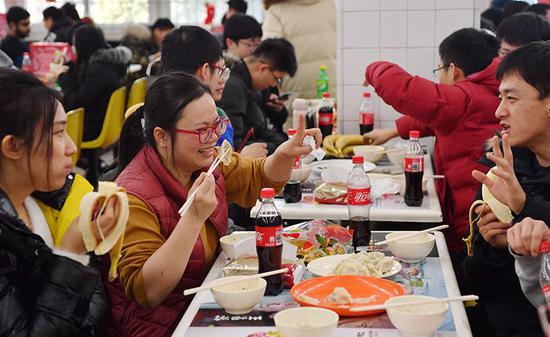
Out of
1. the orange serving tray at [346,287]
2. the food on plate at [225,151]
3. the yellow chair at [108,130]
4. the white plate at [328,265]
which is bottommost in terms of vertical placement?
the yellow chair at [108,130]

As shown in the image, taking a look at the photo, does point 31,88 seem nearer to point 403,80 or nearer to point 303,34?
point 403,80

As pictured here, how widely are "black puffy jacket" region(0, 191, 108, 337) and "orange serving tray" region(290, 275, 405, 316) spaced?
54 centimetres

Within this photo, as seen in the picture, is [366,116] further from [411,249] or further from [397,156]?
[411,249]

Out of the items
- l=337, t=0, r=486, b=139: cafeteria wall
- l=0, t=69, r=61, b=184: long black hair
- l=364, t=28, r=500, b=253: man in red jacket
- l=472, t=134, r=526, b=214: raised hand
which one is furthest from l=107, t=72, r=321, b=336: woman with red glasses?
l=337, t=0, r=486, b=139: cafeteria wall

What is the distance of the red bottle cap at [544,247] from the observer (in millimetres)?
1912

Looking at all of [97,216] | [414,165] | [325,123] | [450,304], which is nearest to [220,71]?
[414,165]

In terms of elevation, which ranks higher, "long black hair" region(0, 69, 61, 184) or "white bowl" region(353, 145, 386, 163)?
"long black hair" region(0, 69, 61, 184)

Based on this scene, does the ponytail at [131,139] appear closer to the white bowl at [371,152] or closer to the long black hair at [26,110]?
the long black hair at [26,110]

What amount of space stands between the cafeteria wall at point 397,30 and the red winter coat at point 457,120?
95 centimetres

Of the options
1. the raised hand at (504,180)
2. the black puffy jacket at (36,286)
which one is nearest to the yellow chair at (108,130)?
the black puffy jacket at (36,286)

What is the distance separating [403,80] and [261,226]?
156 centimetres

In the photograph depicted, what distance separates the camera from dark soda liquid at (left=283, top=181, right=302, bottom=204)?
2.97m

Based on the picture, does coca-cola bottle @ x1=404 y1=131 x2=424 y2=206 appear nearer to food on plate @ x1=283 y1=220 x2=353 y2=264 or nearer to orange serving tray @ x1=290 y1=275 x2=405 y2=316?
food on plate @ x1=283 y1=220 x2=353 y2=264

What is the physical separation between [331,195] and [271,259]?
0.89m
